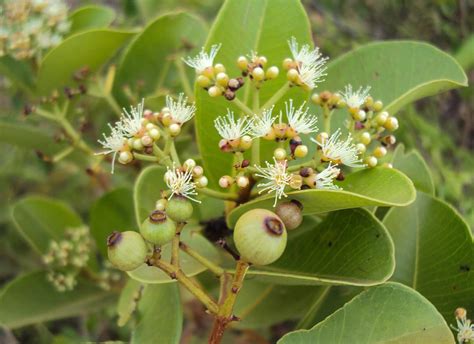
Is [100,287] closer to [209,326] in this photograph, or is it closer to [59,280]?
[59,280]

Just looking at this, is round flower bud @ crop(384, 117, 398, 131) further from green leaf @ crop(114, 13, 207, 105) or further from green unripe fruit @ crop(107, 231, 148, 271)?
green leaf @ crop(114, 13, 207, 105)

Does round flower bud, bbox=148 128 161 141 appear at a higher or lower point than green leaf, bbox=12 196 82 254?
higher

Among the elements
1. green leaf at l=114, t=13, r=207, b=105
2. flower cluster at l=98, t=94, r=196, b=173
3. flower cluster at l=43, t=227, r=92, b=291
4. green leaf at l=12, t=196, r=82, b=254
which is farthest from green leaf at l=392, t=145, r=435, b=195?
green leaf at l=12, t=196, r=82, b=254

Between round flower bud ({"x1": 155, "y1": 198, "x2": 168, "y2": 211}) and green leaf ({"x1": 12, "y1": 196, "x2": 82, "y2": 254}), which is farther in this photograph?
green leaf ({"x1": 12, "y1": 196, "x2": 82, "y2": 254})

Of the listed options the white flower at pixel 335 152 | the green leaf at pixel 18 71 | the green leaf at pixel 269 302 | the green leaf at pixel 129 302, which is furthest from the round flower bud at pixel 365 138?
the green leaf at pixel 18 71

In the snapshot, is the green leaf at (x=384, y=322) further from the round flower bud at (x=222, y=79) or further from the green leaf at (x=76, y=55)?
the green leaf at (x=76, y=55)

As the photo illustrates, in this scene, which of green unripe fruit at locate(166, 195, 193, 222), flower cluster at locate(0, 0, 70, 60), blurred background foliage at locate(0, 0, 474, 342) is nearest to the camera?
green unripe fruit at locate(166, 195, 193, 222)
